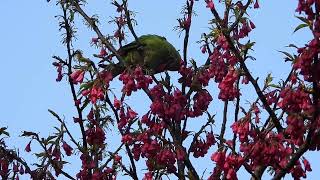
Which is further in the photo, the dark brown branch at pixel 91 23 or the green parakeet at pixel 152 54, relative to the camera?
the green parakeet at pixel 152 54

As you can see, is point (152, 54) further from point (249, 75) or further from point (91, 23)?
point (249, 75)

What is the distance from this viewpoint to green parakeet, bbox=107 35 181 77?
6965 millimetres

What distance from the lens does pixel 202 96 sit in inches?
231

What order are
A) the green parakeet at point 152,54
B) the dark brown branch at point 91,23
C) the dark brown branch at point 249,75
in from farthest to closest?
1. the green parakeet at point 152,54
2. the dark brown branch at point 91,23
3. the dark brown branch at point 249,75

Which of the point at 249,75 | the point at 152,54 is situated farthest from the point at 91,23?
the point at 249,75

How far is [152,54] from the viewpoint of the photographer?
23.7ft

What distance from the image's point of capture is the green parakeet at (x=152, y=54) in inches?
274

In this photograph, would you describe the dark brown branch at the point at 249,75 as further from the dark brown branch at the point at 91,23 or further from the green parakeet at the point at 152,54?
the green parakeet at the point at 152,54

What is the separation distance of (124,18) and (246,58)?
75.9 inches

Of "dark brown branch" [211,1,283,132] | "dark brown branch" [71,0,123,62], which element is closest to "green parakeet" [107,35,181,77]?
"dark brown branch" [71,0,123,62]

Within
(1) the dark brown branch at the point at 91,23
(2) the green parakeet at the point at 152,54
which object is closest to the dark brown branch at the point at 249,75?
(1) the dark brown branch at the point at 91,23

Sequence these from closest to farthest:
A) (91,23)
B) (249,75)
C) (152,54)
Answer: (249,75), (91,23), (152,54)

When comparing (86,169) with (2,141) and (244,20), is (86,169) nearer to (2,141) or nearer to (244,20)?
(2,141)

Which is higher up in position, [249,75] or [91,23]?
[91,23]
